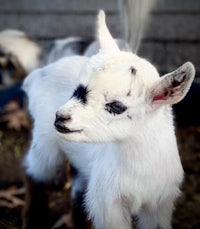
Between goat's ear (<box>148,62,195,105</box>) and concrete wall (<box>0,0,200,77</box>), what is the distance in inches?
112

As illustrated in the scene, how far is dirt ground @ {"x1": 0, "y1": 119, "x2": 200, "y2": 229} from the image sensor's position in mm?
3566

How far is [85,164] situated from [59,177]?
52 cm

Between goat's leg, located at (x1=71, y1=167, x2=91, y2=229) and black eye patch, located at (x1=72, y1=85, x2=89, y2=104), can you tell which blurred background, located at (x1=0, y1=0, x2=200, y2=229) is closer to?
goat's leg, located at (x1=71, y1=167, x2=91, y2=229)

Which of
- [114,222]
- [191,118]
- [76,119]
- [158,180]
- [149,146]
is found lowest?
[191,118]

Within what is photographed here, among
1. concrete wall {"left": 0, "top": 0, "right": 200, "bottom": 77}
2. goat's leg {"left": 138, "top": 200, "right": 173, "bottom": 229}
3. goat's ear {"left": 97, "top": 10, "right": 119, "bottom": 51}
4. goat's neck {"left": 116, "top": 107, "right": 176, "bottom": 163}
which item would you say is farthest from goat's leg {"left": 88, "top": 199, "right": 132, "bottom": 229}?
concrete wall {"left": 0, "top": 0, "right": 200, "bottom": 77}

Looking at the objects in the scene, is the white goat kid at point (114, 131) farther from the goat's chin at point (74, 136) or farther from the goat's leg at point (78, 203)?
the goat's leg at point (78, 203)

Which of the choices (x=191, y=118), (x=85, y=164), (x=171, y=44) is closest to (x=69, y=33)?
(x=171, y=44)

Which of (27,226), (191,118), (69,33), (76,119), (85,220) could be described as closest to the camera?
(76,119)

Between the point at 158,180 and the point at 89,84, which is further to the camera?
the point at 158,180

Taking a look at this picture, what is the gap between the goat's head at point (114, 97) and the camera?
82.2 inches

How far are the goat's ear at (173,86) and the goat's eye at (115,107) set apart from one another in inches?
5.6

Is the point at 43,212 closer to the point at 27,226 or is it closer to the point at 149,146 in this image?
the point at 27,226

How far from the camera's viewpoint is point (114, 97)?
6.90 ft

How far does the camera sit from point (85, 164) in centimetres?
274
